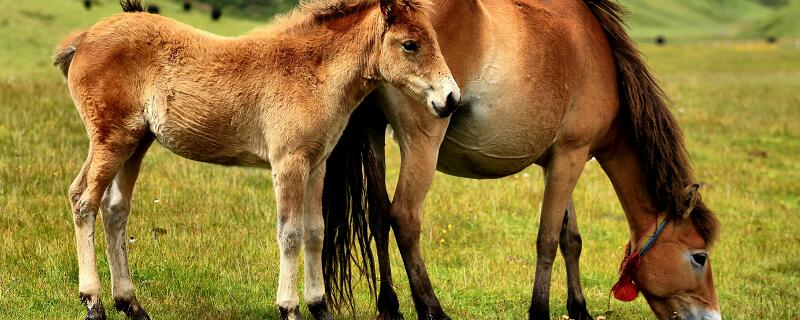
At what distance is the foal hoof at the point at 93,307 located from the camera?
5.72m

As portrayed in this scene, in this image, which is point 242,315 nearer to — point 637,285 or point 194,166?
point 637,285

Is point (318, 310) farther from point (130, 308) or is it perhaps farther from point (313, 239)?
point (130, 308)

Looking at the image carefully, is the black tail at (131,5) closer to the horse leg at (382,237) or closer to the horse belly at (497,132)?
the horse leg at (382,237)

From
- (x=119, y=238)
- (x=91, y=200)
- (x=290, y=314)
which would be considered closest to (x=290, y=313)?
(x=290, y=314)

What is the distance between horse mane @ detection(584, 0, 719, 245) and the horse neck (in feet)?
0.16

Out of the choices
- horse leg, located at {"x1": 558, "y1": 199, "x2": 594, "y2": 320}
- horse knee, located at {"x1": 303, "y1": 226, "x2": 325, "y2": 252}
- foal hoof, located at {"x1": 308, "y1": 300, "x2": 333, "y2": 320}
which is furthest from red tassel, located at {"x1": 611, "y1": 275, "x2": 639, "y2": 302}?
horse knee, located at {"x1": 303, "y1": 226, "x2": 325, "y2": 252}

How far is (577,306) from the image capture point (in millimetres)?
7414

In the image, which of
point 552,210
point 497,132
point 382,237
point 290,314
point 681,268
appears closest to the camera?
point 290,314

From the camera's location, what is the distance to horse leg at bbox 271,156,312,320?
5.45 m

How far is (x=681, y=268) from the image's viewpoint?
6.99 m

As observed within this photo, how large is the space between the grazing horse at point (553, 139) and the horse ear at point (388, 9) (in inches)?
26.7

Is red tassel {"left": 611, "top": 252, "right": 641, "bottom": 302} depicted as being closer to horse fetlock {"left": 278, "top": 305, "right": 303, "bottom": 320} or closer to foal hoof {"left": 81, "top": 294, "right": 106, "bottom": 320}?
horse fetlock {"left": 278, "top": 305, "right": 303, "bottom": 320}

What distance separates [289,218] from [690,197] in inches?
121

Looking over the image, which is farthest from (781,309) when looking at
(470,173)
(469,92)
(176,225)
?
(176,225)
